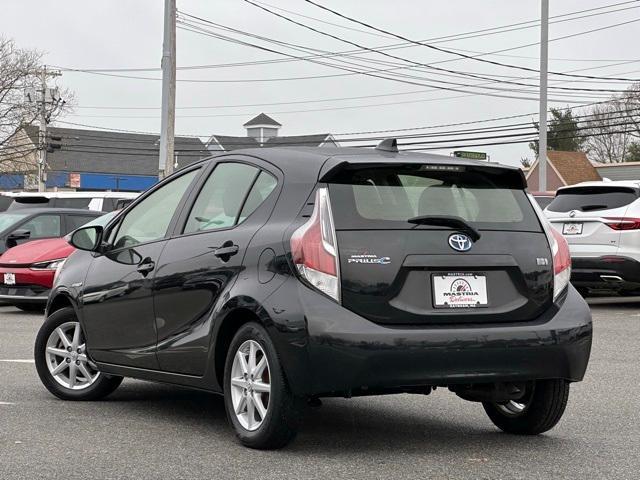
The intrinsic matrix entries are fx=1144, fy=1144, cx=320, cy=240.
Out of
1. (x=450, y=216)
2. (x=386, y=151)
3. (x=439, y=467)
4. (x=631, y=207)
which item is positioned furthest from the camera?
(x=631, y=207)

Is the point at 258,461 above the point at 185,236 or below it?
below

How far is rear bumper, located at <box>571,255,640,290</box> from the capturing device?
50.0 feet

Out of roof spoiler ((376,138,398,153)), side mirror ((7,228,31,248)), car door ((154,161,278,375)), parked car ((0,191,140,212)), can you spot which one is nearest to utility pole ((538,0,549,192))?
parked car ((0,191,140,212))

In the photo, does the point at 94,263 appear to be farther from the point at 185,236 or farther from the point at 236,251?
the point at 236,251

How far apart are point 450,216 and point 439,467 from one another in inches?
50.9

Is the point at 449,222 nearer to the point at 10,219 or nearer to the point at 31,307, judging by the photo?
the point at 31,307

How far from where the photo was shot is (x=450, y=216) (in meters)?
5.97

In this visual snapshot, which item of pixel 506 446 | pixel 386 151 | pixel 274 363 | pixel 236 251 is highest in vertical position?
pixel 386 151

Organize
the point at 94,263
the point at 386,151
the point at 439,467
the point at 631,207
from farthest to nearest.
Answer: the point at 631,207 < the point at 94,263 < the point at 386,151 < the point at 439,467

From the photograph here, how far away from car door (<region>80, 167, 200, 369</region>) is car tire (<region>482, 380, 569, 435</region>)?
209 cm

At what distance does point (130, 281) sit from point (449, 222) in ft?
7.18

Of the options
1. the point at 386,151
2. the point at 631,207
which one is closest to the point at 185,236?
the point at 386,151

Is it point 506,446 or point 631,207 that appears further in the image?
point 631,207

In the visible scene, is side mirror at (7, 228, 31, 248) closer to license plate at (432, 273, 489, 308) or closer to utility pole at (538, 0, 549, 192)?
license plate at (432, 273, 489, 308)
